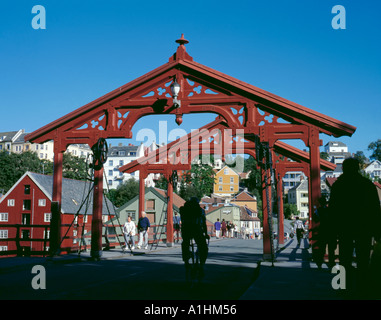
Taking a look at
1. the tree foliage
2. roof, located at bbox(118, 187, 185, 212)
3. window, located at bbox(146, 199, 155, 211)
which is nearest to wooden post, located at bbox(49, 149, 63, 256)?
roof, located at bbox(118, 187, 185, 212)

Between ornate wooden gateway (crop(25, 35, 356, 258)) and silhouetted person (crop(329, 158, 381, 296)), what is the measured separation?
7378 mm

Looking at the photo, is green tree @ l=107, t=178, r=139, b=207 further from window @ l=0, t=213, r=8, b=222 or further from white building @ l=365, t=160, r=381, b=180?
white building @ l=365, t=160, r=381, b=180

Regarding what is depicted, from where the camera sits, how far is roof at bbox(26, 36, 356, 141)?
13.2 m

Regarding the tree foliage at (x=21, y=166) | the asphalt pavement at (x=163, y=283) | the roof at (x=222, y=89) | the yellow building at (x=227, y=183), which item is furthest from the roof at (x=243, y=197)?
the asphalt pavement at (x=163, y=283)

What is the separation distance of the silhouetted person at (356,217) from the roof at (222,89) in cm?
742

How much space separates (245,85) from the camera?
13.8m

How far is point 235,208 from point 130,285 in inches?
2457

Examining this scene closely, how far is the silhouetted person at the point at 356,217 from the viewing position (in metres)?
5.47

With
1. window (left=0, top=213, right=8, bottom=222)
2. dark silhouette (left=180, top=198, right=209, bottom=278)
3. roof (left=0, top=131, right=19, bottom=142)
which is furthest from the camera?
roof (left=0, top=131, right=19, bottom=142)

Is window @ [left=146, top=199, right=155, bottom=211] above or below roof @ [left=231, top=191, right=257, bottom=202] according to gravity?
below

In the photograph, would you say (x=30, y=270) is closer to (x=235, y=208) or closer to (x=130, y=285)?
(x=130, y=285)

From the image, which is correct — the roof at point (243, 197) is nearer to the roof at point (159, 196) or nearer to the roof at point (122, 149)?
the roof at point (122, 149)

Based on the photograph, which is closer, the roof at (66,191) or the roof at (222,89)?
the roof at (222,89)
